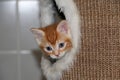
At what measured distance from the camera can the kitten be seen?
36.8 inches

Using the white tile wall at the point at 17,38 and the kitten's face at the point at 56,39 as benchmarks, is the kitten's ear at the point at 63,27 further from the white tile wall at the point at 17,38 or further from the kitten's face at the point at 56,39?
the white tile wall at the point at 17,38

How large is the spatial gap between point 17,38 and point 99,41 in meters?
0.54

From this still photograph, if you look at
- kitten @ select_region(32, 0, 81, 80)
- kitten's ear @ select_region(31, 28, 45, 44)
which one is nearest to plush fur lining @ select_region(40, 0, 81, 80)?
kitten @ select_region(32, 0, 81, 80)

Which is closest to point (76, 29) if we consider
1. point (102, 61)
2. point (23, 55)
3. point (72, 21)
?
point (72, 21)

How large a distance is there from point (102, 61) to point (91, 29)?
0.12 meters

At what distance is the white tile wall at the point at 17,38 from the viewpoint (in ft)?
4.58

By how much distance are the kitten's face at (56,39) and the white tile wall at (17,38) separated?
1.43 feet

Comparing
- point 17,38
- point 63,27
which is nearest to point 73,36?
point 63,27

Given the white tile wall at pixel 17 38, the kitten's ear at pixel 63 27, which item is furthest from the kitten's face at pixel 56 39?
the white tile wall at pixel 17 38

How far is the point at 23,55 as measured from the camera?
4.57ft

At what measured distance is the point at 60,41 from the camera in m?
0.94

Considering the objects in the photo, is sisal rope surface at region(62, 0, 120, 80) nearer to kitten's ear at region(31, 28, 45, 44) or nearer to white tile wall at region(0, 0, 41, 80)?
kitten's ear at region(31, 28, 45, 44)

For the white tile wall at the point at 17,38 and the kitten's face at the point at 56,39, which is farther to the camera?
the white tile wall at the point at 17,38

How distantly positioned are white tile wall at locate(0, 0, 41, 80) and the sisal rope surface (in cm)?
44
